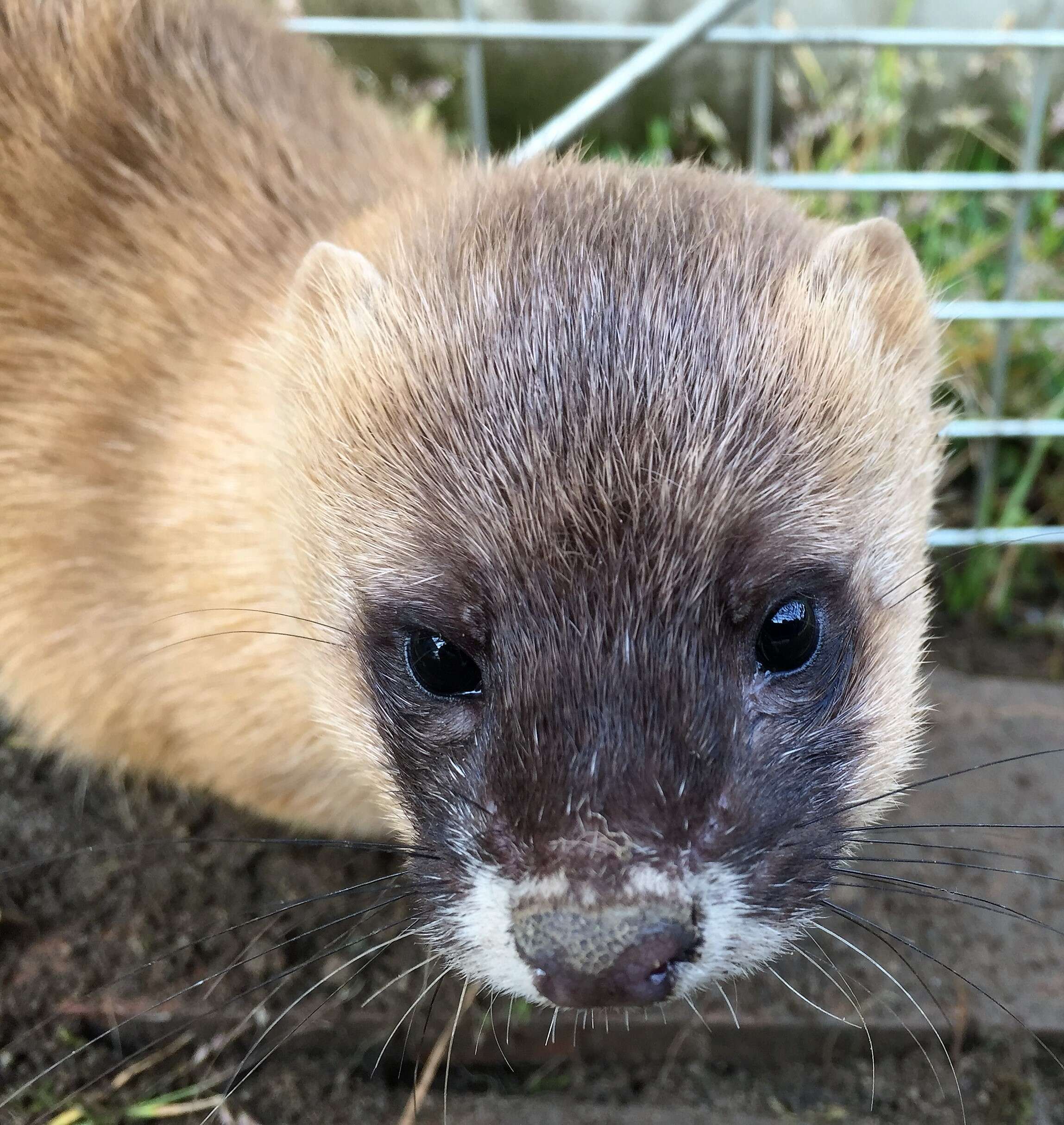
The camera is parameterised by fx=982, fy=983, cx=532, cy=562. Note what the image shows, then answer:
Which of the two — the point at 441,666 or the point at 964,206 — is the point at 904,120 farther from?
the point at 441,666

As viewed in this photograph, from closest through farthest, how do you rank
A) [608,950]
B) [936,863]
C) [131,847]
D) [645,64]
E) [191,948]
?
[608,950], [936,863], [191,948], [131,847], [645,64]

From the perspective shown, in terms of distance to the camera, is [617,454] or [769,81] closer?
[617,454]

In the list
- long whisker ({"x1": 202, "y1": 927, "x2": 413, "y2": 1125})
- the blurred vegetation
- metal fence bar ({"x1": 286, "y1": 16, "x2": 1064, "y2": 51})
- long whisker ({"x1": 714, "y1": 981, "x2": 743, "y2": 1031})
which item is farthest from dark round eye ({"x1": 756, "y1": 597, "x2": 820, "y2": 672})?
metal fence bar ({"x1": 286, "y1": 16, "x2": 1064, "y2": 51})

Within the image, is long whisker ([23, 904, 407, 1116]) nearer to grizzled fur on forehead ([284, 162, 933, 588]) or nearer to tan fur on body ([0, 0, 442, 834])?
tan fur on body ([0, 0, 442, 834])

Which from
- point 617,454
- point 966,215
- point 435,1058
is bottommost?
point 435,1058

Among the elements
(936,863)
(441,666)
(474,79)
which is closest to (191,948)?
(441,666)

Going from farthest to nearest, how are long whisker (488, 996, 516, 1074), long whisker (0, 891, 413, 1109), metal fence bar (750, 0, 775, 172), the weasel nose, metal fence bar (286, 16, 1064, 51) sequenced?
metal fence bar (750, 0, 775, 172)
metal fence bar (286, 16, 1064, 51)
long whisker (488, 996, 516, 1074)
long whisker (0, 891, 413, 1109)
the weasel nose

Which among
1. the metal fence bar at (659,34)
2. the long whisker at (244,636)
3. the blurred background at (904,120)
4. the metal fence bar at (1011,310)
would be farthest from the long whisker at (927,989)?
the metal fence bar at (659,34)
